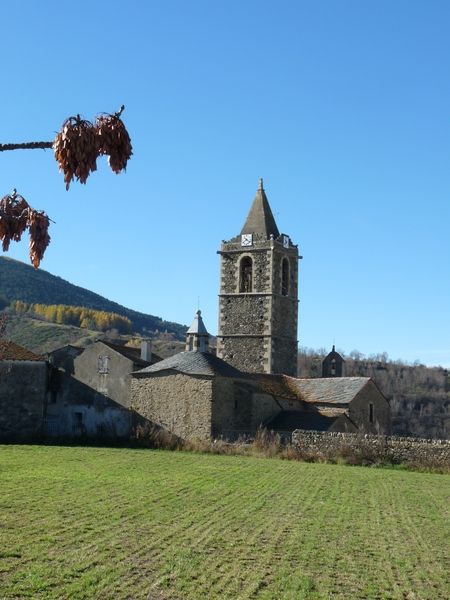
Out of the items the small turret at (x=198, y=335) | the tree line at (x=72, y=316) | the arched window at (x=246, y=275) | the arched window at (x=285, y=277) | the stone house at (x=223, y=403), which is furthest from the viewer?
the tree line at (x=72, y=316)

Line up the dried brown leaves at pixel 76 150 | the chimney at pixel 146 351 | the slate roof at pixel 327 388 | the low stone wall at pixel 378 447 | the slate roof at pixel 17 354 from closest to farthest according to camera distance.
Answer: the dried brown leaves at pixel 76 150 → the low stone wall at pixel 378 447 → the slate roof at pixel 17 354 → the slate roof at pixel 327 388 → the chimney at pixel 146 351

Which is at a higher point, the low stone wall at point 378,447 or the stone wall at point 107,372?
the stone wall at point 107,372

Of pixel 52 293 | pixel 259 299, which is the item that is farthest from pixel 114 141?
pixel 52 293

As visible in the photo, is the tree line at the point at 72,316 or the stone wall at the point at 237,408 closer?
the stone wall at the point at 237,408

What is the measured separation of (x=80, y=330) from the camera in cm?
10644

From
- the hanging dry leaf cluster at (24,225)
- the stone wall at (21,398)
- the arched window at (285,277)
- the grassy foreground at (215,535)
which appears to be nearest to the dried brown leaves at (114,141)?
the hanging dry leaf cluster at (24,225)

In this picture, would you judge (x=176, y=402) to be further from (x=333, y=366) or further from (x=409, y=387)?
(x=409, y=387)

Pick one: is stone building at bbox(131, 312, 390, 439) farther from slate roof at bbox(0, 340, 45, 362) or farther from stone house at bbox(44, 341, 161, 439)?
slate roof at bbox(0, 340, 45, 362)

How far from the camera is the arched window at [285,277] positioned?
1741 inches

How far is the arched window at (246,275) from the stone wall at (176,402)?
10347 mm

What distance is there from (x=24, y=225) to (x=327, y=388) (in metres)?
35.5

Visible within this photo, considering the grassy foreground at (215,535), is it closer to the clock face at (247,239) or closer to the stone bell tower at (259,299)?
the stone bell tower at (259,299)

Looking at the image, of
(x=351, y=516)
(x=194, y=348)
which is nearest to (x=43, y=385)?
(x=194, y=348)

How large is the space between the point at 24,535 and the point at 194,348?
85.5 ft
